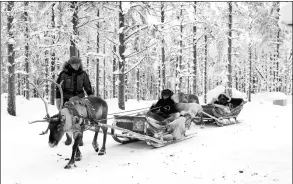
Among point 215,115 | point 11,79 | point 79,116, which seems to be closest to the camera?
point 79,116

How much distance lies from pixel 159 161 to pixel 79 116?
2.17 meters

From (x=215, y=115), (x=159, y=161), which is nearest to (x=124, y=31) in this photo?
(x=215, y=115)

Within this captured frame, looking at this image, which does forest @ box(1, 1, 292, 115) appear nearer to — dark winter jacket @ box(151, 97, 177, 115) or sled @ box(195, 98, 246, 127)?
dark winter jacket @ box(151, 97, 177, 115)

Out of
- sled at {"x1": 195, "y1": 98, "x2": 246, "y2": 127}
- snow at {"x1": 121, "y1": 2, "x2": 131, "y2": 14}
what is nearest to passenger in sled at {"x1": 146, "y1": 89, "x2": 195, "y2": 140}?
sled at {"x1": 195, "y1": 98, "x2": 246, "y2": 127}

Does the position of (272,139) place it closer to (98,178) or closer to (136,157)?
(136,157)

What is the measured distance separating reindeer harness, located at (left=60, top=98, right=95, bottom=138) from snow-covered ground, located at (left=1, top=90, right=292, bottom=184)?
2.72 ft

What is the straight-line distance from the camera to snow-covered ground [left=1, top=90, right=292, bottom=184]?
5.60 m

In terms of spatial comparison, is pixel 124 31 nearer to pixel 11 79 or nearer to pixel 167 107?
pixel 11 79

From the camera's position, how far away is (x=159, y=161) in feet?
22.8

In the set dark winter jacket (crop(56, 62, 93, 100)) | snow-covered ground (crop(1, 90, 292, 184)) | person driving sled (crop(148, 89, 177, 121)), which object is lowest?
snow-covered ground (crop(1, 90, 292, 184))

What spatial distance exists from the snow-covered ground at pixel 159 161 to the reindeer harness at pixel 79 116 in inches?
32.6

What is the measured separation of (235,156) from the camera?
23.2 feet

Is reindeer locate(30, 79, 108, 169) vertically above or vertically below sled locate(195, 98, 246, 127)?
above

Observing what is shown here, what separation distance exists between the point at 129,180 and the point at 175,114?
4.23 meters
